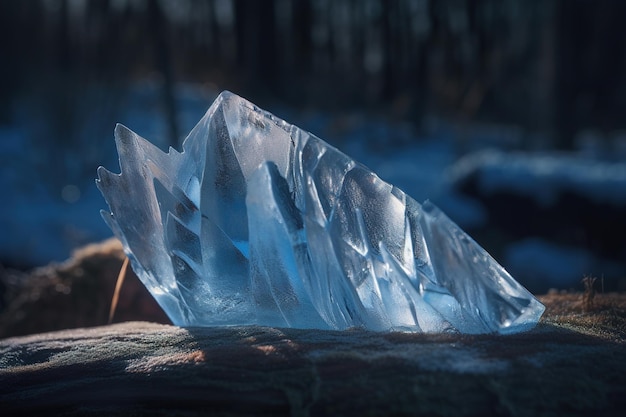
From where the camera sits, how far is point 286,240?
2357mm

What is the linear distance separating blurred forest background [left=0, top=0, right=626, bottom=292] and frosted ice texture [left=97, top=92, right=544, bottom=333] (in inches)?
337

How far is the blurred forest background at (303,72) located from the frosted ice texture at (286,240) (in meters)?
8.56

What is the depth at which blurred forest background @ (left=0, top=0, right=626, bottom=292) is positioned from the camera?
13.2 meters

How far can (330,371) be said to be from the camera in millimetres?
1956

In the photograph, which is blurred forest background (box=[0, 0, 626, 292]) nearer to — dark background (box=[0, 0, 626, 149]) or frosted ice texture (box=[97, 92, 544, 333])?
dark background (box=[0, 0, 626, 149])

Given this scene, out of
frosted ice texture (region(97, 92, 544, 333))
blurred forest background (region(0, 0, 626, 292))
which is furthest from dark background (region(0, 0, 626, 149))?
frosted ice texture (region(97, 92, 544, 333))

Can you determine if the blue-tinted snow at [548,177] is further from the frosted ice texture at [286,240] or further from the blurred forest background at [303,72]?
the frosted ice texture at [286,240]

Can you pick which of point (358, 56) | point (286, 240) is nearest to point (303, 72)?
point (358, 56)

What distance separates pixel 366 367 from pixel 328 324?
0.56m

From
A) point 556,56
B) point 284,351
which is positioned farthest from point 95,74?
point 284,351

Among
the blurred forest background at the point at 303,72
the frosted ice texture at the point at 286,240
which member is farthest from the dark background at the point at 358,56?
the frosted ice texture at the point at 286,240

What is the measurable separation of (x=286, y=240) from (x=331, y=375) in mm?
559

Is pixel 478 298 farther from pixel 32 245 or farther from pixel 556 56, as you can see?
pixel 556 56

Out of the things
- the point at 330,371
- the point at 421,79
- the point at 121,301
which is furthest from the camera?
the point at 421,79
